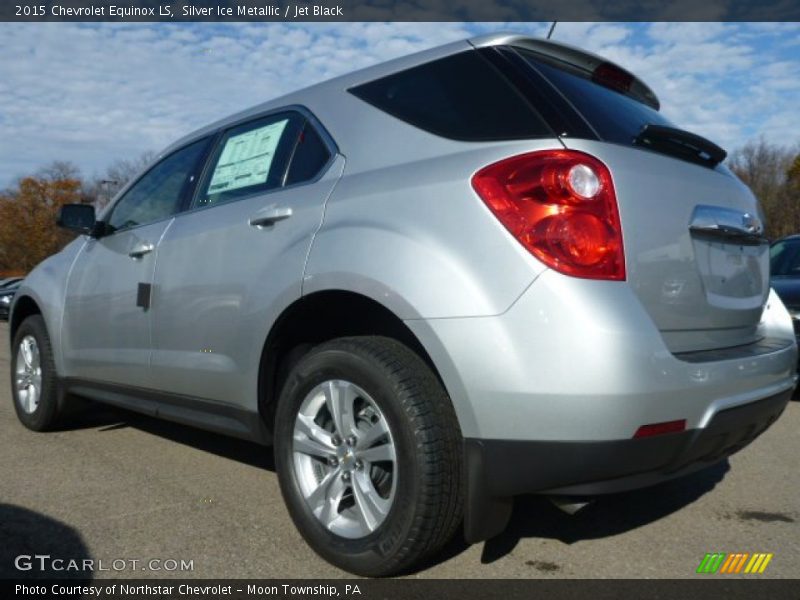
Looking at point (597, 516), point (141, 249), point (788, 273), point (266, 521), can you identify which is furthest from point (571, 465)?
point (788, 273)

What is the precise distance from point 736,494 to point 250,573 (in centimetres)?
231

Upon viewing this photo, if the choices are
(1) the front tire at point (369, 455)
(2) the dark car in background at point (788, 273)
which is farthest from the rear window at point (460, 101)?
(2) the dark car in background at point (788, 273)

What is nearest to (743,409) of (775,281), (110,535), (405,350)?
(405,350)

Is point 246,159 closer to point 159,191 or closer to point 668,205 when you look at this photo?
point 159,191

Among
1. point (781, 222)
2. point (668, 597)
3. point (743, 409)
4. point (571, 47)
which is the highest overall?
point (571, 47)

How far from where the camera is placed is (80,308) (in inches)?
171

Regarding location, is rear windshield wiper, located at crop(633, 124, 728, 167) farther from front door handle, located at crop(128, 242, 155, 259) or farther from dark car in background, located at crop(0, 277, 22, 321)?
dark car in background, located at crop(0, 277, 22, 321)

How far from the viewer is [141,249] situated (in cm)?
384

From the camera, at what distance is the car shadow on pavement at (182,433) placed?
13.9ft

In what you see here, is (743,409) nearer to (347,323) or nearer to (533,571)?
(533,571)

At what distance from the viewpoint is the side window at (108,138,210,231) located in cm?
388

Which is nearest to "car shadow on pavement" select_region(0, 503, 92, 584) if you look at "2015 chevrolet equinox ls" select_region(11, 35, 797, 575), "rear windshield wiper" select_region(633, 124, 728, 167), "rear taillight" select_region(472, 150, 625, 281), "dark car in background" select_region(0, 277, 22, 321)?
"2015 chevrolet equinox ls" select_region(11, 35, 797, 575)

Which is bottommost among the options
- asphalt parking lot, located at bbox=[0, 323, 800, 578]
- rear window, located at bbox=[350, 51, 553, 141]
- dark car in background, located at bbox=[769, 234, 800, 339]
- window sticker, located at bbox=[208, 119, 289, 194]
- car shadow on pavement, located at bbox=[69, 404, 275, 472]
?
car shadow on pavement, located at bbox=[69, 404, 275, 472]

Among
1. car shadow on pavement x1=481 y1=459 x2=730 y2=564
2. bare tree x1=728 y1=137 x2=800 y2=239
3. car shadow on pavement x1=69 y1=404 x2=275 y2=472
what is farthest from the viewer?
bare tree x1=728 y1=137 x2=800 y2=239
